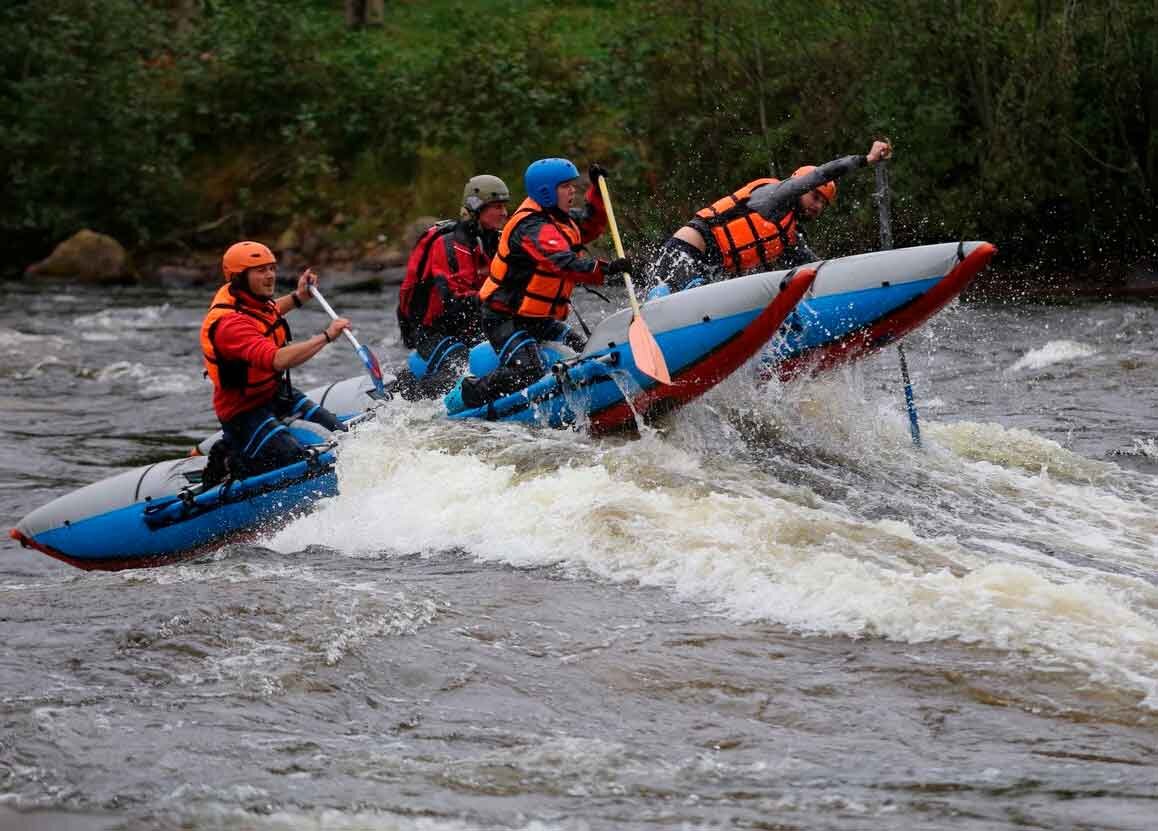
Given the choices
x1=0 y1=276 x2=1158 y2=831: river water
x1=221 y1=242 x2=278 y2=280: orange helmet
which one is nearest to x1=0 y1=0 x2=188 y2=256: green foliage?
x1=0 y1=276 x2=1158 y2=831: river water

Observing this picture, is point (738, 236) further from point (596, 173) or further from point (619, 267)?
point (619, 267)

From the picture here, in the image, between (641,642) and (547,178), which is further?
(547,178)

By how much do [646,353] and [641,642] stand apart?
271 centimetres

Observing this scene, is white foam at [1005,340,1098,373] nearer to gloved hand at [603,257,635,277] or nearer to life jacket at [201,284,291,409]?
gloved hand at [603,257,635,277]

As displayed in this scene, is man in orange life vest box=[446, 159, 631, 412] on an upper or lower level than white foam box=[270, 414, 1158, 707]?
upper

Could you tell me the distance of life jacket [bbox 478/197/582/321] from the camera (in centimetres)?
868

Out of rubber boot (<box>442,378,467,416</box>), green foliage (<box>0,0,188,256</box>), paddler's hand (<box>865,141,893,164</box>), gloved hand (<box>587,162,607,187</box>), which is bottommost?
rubber boot (<box>442,378,467,416</box>)

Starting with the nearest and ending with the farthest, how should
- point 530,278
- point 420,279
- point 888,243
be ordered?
point 888,243 → point 530,278 → point 420,279

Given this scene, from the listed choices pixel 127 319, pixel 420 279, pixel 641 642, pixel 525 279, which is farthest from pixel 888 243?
pixel 127 319

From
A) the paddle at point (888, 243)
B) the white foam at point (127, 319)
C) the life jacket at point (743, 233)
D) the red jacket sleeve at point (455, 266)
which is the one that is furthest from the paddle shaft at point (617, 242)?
the white foam at point (127, 319)

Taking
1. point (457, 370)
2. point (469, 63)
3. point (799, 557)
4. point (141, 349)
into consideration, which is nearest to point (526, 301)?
point (457, 370)

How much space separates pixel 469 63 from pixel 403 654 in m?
17.6

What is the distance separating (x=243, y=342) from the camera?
300 inches

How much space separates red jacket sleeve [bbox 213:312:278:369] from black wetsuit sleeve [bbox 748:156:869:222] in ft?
10.4
